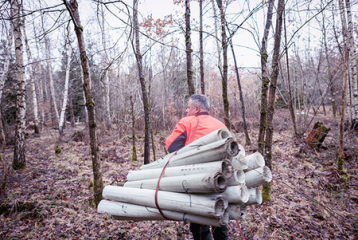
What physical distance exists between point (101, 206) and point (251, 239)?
2.78 m

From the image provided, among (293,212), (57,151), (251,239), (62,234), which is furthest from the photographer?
(57,151)

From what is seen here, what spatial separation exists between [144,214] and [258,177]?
1312 millimetres

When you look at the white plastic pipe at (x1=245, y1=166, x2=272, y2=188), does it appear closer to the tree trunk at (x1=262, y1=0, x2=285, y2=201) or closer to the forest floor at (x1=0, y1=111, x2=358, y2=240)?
the forest floor at (x1=0, y1=111, x2=358, y2=240)

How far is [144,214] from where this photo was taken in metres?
2.14

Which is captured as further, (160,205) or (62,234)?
(62,234)

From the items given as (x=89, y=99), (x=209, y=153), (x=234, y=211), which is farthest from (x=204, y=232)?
(x=89, y=99)

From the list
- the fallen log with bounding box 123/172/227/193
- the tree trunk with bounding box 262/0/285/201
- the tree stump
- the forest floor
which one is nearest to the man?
the fallen log with bounding box 123/172/227/193

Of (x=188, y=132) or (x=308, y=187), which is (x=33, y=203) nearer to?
(x=188, y=132)

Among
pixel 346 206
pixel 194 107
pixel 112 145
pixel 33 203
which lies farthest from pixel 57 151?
pixel 346 206

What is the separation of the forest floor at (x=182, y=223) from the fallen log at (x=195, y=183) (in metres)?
1.15

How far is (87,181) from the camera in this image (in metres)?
6.38

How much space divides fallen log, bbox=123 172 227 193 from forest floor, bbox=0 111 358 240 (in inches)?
45.5

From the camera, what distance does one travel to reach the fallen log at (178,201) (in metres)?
1.72

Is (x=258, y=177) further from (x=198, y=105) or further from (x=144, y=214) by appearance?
(x=144, y=214)
